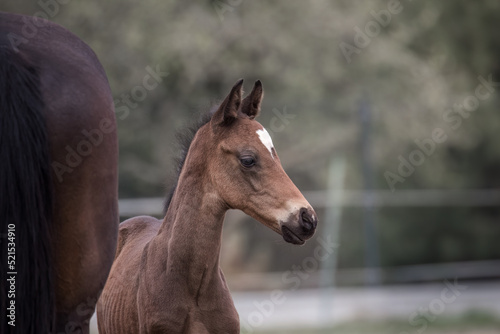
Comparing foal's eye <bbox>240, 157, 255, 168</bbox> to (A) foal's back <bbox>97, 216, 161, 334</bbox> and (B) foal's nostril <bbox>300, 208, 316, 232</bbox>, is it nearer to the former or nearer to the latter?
(B) foal's nostril <bbox>300, 208, 316, 232</bbox>

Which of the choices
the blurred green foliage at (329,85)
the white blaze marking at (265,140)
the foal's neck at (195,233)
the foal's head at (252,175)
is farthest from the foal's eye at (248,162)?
the blurred green foliage at (329,85)

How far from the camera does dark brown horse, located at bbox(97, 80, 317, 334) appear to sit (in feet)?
11.5

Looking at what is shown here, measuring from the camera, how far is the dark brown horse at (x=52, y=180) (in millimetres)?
2498

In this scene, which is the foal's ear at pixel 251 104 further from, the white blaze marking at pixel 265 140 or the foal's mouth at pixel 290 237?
the foal's mouth at pixel 290 237

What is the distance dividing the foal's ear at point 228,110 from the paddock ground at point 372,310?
20.1 feet

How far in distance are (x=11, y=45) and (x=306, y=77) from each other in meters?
12.4

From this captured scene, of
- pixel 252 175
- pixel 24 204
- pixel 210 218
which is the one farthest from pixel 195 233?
pixel 24 204

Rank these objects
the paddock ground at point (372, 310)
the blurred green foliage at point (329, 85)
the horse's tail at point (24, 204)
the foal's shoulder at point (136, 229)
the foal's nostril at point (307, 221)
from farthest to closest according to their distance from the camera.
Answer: the blurred green foliage at point (329, 85)
the paddock ground at point (372, 310)
the foal's shoulder at point (136, 229)
the foal's nostril at point (307, 221)
the horse's tail at point (24, 204)

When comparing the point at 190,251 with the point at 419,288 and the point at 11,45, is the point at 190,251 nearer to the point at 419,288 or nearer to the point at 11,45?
the point at 11,45

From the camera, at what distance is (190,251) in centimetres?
364

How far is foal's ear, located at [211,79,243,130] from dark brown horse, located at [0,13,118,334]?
33.4 inches

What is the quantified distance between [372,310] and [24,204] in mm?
8948

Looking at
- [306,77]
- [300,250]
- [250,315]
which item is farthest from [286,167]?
[250,315]

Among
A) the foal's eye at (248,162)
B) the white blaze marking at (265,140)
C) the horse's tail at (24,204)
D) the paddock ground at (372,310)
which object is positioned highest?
the paddock ground at (372,310)
